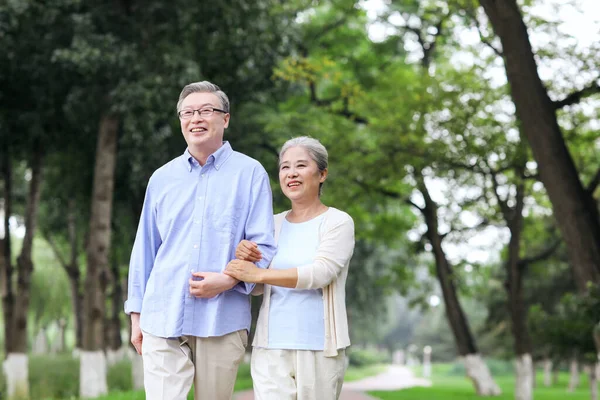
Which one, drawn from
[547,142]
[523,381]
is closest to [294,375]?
[547,142]

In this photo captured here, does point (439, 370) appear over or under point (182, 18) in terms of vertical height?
under

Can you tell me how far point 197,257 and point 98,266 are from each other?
12767 millimetres

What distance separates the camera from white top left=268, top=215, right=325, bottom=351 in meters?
3.76

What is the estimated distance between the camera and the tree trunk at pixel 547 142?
9.98m

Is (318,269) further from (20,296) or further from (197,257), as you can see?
(20,296)

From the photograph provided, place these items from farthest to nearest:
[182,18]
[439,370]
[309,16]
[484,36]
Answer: [439,370]
[309,16]
[484,36]
[182,18]

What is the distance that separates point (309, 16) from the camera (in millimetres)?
21438

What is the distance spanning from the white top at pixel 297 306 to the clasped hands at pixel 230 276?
0.20m

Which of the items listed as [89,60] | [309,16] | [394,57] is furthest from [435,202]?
[89,60]

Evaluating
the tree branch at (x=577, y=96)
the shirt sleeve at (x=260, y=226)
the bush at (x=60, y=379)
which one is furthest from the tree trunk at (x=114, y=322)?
the shirt sleeve at (x=260, y=226)

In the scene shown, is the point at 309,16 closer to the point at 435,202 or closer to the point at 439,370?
the point at 435,202

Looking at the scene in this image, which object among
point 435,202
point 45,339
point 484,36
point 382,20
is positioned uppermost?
point 382,20

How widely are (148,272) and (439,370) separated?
2913 inches

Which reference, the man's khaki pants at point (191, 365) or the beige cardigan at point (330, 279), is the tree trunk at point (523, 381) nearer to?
the beige cardigan at point (330, 279)
